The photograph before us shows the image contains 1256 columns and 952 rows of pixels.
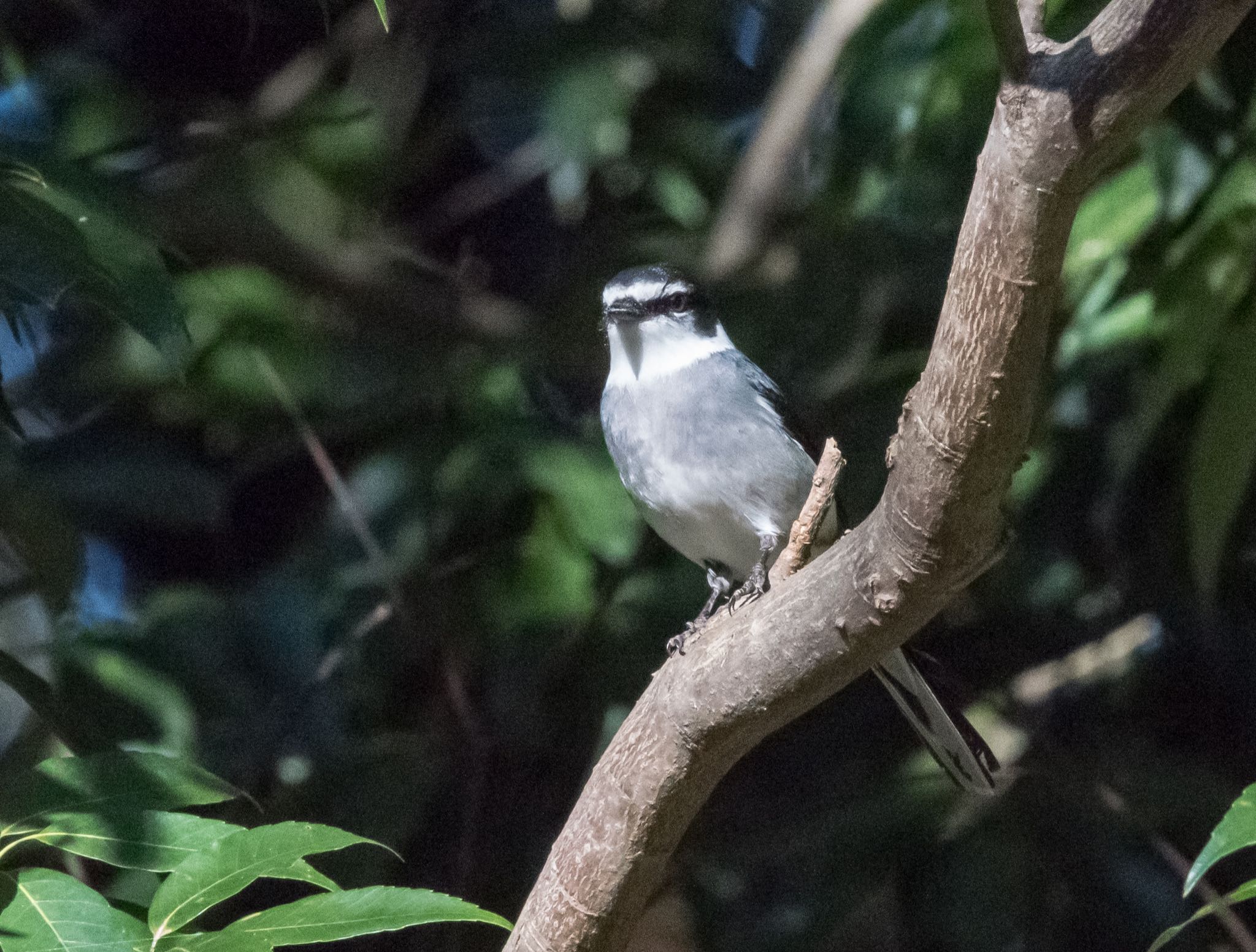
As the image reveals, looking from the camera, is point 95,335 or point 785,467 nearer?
point 785,467

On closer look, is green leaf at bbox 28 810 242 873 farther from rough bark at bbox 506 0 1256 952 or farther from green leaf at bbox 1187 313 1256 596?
green leaf at bbox 1187 313 1256 596

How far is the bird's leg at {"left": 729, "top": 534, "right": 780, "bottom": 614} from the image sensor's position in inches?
78.9

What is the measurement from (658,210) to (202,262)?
3.24 ft

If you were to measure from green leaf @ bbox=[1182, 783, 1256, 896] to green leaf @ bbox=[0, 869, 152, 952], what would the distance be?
3.13 ft

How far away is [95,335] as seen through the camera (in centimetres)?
282

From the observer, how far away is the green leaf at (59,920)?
129cm

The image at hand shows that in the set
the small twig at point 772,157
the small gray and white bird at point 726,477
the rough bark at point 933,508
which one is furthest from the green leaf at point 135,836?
the small twig at point 772,157

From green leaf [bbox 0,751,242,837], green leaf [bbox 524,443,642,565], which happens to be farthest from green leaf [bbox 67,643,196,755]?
green leaf [bbox 0,751,242,837]

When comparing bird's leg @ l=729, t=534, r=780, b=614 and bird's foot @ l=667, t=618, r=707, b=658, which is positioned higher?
bird's leg @ l=729, t=534, r=780, b=614

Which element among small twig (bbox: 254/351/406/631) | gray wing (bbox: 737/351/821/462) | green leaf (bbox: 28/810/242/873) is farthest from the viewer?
small twig (bbox: 254/351/406/631)

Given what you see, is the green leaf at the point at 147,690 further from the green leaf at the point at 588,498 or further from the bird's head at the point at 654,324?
the bird's head at the point at 654,324

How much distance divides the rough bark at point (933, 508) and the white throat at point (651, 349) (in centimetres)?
98

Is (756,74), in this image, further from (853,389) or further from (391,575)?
(391,575)

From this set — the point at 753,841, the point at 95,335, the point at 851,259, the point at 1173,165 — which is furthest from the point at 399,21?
the point at 753,841
